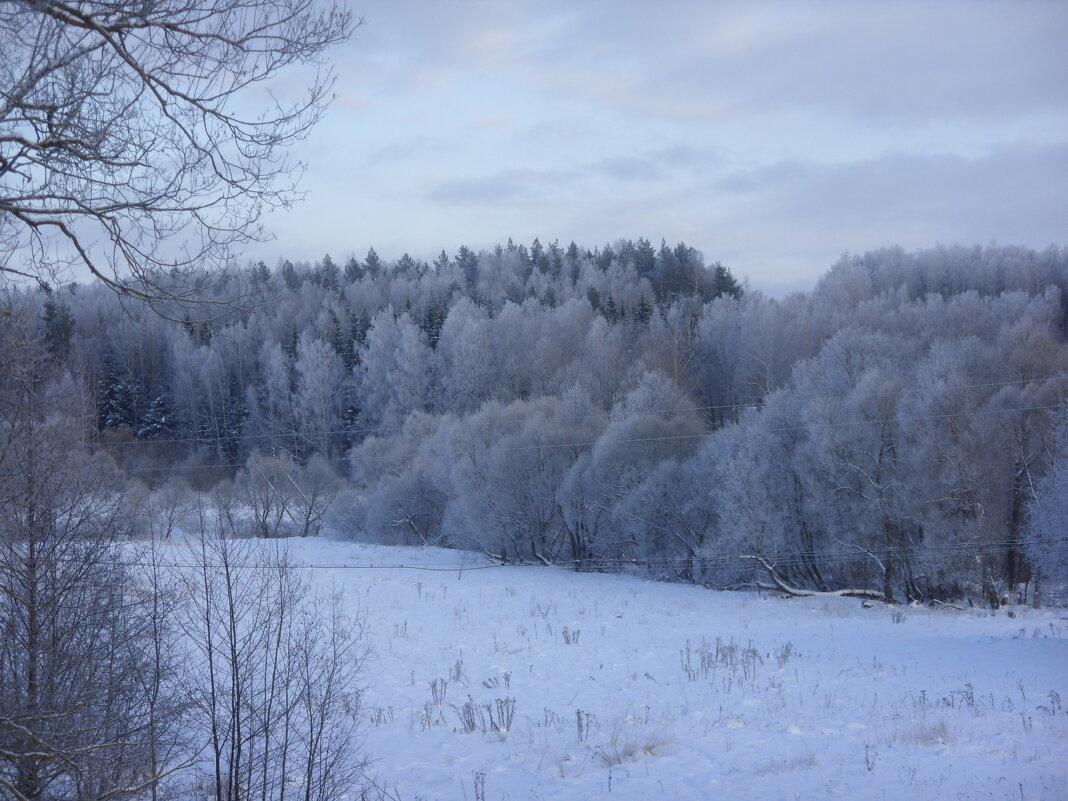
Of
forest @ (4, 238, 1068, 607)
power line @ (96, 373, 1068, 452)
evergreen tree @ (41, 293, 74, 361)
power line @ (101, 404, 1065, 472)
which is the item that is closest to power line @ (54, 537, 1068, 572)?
forest @ (4, 238, 1068, 607)

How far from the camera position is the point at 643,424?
38.9 meters

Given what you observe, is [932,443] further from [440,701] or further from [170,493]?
[170,493]

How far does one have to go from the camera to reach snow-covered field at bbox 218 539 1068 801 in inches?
360

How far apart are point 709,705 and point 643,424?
1048 inches

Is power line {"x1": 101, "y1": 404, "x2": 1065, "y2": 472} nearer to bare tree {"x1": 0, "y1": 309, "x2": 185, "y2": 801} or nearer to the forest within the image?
the forest

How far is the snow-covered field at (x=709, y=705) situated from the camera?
30.0 ft

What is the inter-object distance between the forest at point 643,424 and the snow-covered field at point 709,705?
6.16 meters

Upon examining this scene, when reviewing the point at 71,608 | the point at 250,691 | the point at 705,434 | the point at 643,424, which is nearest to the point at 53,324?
the point at 71,608

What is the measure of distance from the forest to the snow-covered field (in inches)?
243

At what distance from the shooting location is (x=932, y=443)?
1276 inches

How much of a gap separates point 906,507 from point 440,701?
24973 millimetres

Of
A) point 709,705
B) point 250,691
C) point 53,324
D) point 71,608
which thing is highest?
point 53,324

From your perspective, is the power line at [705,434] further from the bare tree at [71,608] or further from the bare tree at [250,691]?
the bare tree at [71,608]

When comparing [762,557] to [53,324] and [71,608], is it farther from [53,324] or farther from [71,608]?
[71,608]
